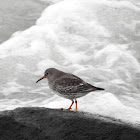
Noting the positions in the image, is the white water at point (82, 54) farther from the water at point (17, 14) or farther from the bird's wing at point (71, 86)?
the bird's wing at point (71, 86)

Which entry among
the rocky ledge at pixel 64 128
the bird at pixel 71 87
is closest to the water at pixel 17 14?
the bird at pixel 71 87

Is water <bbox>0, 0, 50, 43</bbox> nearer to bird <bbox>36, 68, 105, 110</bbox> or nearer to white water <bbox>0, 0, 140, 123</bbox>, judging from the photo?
white water <bbox>0, 0, 140, 123</bbox>

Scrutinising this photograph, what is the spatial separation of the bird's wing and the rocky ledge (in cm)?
86

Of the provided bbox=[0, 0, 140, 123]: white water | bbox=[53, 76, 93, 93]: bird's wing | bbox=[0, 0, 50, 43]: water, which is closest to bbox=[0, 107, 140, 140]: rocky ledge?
bbox=[53, 76, 93, 93]: bird's wing

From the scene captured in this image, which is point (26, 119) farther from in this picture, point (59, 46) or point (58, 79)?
point (59, 46)

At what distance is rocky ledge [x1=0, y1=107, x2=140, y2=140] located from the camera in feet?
13.0

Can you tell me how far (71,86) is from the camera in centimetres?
515

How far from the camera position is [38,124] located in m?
4.12

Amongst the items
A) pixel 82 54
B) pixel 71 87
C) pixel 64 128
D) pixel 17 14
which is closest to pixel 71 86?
pixel 71 87

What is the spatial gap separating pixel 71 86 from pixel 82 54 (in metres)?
5.10

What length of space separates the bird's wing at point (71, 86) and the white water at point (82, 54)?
27.8 inches

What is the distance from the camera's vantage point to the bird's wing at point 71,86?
5.10 m

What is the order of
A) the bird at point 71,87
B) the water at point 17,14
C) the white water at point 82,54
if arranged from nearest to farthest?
1. the bird at point 71,87
2. the white water at point 82,54
3. the water at point 17,14

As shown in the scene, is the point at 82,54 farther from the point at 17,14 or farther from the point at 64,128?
the point at 64,128
